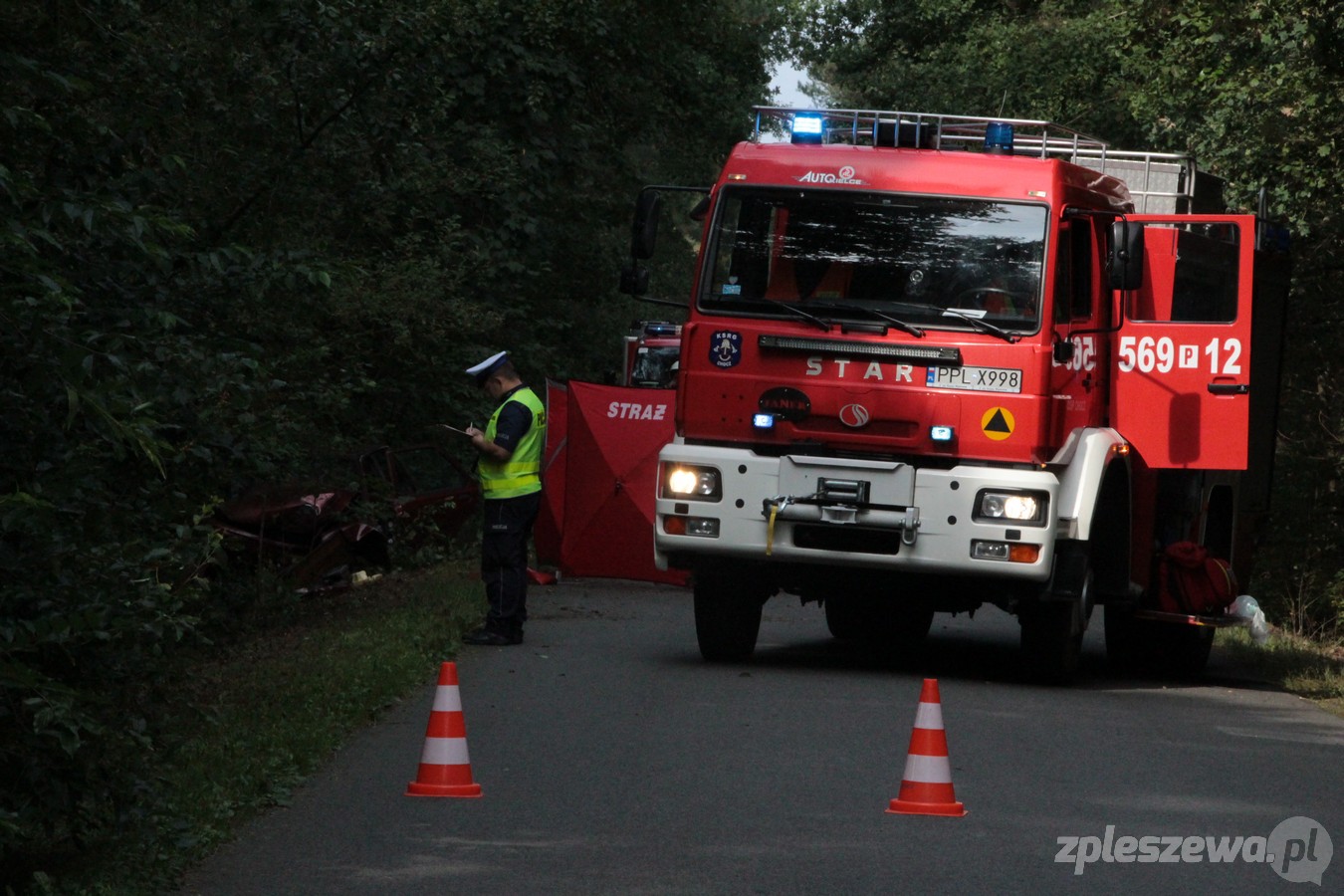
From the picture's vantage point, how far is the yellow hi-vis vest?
42.6ft

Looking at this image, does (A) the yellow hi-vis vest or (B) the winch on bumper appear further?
(A) the yellow hi-vis vest

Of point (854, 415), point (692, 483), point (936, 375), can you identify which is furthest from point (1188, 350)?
point (692, 483)

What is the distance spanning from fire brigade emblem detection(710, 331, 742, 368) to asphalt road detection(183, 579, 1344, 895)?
1893mm

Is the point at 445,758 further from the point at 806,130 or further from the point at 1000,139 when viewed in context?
the point at 1000,139

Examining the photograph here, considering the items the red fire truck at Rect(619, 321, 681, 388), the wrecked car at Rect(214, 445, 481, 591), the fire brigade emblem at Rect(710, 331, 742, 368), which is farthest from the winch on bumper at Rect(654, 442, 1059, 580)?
the red fire truck at Rect(619, 321, 681, 388)

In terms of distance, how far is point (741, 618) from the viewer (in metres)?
12.4

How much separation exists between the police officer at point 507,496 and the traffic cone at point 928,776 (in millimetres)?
5601

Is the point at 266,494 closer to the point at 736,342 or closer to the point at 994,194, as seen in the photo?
the point at 736,342

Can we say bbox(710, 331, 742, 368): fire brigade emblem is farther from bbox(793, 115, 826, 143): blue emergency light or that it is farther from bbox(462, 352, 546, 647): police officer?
bbox(462, 352, 546, 647): police officer

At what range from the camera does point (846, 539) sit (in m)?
11.2

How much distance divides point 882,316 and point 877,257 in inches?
15.6

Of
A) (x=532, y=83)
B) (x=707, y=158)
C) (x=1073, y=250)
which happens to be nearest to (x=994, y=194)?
(x=1073, y=250)

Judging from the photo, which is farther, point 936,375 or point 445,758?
point 936,375

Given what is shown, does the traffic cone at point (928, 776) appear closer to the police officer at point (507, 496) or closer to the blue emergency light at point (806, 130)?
the blue emergency light at point (806, 130)
